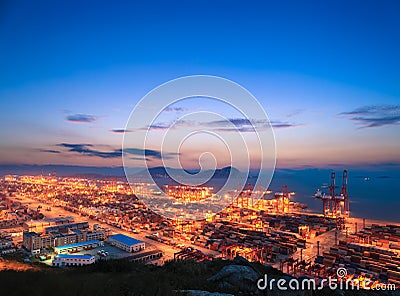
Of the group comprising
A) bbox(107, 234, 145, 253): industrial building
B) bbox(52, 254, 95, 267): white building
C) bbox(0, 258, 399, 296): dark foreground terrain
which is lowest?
bbox(107, 234, 145, 253): industrial building

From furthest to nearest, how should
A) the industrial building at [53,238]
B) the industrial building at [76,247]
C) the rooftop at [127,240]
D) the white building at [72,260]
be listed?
the industrial building at [53,238]
the rooftop at [127,240]
the industrial building at [76,247]
the white building at [72,260]

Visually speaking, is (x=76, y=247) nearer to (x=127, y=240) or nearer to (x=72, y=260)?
(x=127, y=240)

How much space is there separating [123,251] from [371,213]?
53.5 ft

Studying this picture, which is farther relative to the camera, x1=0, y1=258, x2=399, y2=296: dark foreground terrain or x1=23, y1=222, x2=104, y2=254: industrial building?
x1=23, y1=222, x2=104, y2=254: industrial building

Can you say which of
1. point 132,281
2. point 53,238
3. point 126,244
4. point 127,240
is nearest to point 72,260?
point 126,244

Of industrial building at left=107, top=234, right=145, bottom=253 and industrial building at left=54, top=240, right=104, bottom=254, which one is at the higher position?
industrial building at left=107, top=234, right=145, bottom=253

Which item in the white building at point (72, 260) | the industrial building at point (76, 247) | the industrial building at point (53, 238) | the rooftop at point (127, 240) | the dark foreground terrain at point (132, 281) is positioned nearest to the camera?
the dark foreground terrain at point (132, 281)

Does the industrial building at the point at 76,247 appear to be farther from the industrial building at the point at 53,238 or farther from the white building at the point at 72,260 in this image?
the white building at the point at 72,260

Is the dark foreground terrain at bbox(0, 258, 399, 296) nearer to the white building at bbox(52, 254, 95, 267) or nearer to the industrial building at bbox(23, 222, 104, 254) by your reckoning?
the white building at bbox(52, 254, 95, 267)

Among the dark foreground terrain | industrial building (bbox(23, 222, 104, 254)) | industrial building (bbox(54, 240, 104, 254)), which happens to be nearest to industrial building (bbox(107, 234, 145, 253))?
industrial building (bbox(54, 240, 104, 254))

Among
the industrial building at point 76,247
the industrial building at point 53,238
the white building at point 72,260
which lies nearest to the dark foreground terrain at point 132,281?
the white building at point 72,260

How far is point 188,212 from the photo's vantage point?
1661 centimetres

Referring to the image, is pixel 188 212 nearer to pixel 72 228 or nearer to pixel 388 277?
pixel 72 228

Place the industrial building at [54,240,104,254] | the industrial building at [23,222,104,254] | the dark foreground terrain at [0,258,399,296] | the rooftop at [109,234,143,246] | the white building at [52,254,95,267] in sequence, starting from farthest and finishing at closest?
1. the industrial building at [23,222,104,254]
2. the rooftop at [109,234,143,246]
3. the industrial building at [54,240,104,254]
4. the white building at [52,254,95,267]
5. the dark foreground terrain at [0,258,399,296]
